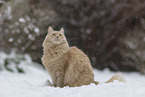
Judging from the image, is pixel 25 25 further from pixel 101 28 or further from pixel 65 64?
pixel 65 64

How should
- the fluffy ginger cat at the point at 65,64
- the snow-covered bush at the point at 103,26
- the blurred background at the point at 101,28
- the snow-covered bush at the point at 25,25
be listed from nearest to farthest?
the fluffy ginger cat at the point at 65,64 → the snow-covered bush at the point at 25,25 → the blurred background at the point at 101,28 → the snow-covered bush at the point at 103,26

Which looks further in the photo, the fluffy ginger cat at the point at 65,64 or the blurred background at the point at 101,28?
the blurred background at the point at 101,28

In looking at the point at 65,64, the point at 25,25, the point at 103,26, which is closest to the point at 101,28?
the point at 103,26

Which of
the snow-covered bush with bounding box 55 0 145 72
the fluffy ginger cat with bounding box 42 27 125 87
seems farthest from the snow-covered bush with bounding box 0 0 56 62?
the fluffy ginger cat with bounding box 42 27 125 87

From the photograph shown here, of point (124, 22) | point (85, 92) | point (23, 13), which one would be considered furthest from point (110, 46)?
point (85, 92)

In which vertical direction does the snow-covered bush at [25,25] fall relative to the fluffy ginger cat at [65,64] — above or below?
above

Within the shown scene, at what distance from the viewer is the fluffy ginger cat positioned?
159 inches

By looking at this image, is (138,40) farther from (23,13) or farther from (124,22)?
(23,13)

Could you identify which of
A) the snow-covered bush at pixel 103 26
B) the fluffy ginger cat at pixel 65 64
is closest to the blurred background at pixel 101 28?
the snow-covered bush at pixel 103 26

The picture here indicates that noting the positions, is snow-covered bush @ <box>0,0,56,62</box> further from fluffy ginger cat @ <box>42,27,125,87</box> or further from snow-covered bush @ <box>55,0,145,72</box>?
fluffy ginger cat @ <box>42,27,125,87</box>

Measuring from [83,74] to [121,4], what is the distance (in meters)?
8.71

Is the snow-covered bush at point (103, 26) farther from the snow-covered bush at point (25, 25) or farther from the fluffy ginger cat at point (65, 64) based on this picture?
the fluffy ginger cat at point (65, 64)

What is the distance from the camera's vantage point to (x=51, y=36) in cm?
427

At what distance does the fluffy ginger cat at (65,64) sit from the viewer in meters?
4.05
